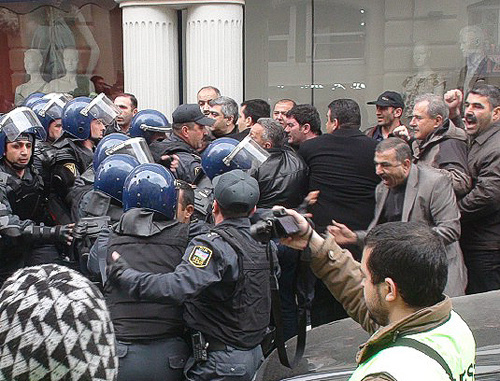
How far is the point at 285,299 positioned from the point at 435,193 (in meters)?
1.42

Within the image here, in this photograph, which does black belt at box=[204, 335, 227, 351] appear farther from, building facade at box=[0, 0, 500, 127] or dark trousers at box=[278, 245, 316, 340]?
building facade at box=[0, 0, 500, 127]

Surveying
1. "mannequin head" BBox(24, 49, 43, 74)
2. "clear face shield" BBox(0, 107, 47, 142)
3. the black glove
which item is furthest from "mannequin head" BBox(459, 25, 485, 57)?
the black glove

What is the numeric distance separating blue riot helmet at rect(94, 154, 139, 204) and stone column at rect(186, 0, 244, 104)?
459 cm

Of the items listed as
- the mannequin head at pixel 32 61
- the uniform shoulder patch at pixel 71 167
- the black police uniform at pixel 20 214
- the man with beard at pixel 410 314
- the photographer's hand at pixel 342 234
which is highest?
the mannequin head at pixel 32 61

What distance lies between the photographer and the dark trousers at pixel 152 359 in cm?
383

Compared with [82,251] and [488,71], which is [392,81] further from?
[82,251]

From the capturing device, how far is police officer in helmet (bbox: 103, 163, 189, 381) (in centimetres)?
384

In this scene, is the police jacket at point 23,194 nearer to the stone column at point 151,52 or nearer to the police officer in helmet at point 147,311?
the police officer in helmet at point 147,311

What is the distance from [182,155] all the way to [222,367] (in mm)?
2304

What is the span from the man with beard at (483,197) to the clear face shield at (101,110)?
2.87 metres

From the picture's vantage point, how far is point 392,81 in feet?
34.5

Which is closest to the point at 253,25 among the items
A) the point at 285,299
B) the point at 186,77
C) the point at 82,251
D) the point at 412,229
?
the point at 186,77

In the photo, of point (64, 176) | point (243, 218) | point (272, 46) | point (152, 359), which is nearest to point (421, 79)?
point (272, 46)

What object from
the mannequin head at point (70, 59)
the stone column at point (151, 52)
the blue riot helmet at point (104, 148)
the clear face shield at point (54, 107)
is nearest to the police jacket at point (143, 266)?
the blue riot helmet at point (104, 148)
